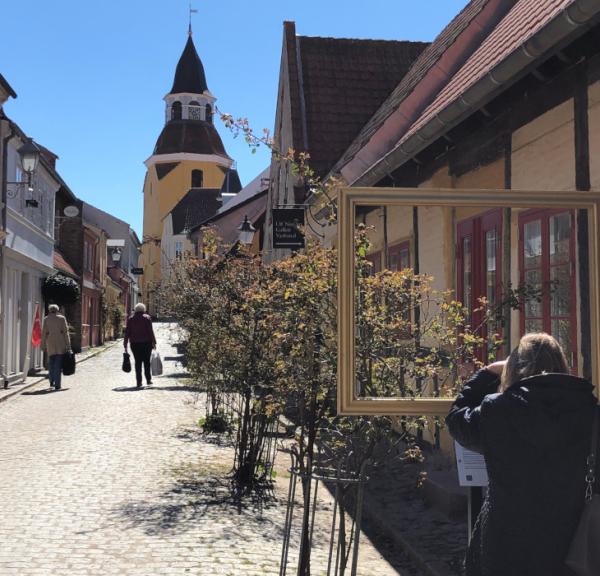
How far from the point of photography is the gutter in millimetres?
5012

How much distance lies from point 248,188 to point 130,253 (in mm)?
26417

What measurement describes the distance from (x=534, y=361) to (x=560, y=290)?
3209mm

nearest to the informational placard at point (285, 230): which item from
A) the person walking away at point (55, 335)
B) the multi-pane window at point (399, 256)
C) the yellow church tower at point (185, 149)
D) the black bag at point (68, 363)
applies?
the multi-pane window at point (399, 256)

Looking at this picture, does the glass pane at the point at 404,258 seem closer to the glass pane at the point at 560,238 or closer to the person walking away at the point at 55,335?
the glass pane at the point at 560,238

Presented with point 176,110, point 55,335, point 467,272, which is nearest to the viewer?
point 467,272

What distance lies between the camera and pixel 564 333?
6.28 meters

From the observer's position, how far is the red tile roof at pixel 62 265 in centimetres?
2775

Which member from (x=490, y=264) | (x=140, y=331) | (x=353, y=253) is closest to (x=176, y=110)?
(x=140, y=331)

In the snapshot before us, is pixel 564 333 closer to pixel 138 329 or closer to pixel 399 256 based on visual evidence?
pixel 399 256

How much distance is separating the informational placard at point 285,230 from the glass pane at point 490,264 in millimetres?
6005

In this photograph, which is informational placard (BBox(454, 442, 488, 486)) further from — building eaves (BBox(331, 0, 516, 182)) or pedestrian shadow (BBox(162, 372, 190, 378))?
pedestrian shadow (BBox(162, 372, 190, 378))

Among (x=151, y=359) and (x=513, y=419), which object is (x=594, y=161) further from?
(x=151, y=359)

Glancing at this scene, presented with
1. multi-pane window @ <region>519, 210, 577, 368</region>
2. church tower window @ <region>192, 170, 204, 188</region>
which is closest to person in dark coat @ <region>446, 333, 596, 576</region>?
multi-pane window @ <region>519, 210, 577, 368</region>

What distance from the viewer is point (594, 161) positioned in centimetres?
574
